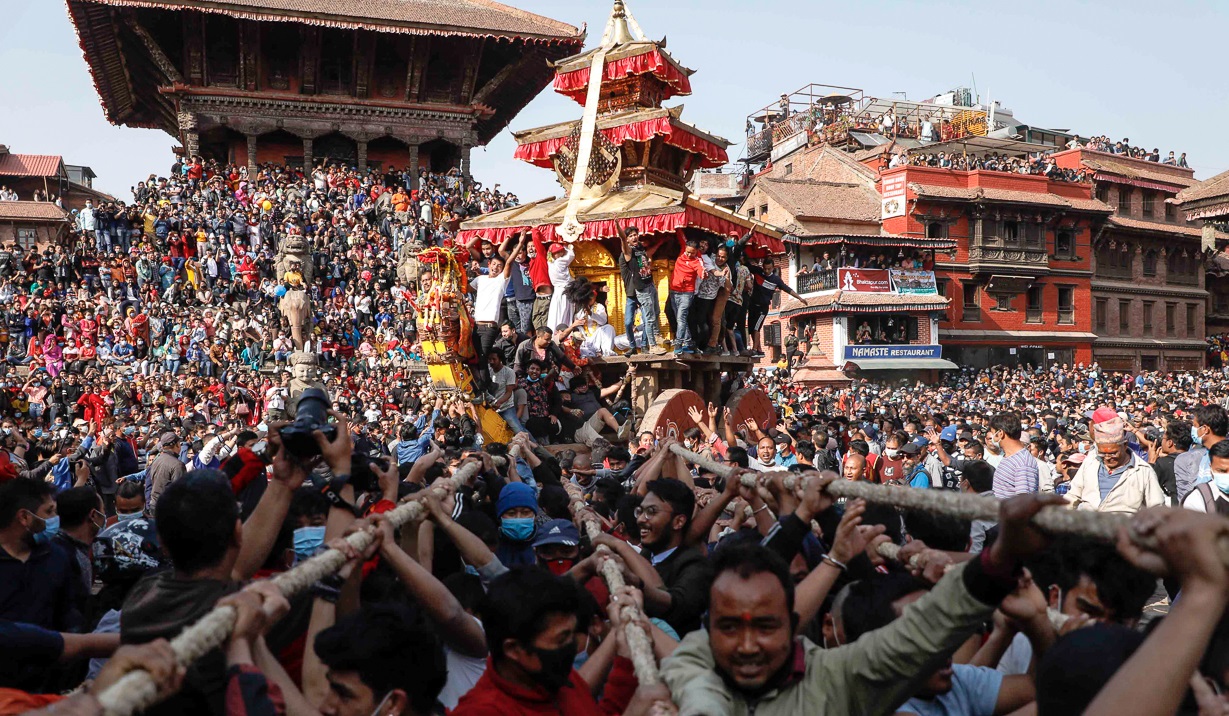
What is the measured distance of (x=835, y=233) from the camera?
133 feet

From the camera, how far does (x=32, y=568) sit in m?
4.45

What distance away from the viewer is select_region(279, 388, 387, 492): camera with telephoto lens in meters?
3.43

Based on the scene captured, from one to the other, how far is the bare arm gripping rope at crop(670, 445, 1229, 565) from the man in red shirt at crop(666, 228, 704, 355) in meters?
8.37

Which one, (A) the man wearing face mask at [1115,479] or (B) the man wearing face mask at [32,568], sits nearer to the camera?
(B) the man wearing face mask at [32,568]

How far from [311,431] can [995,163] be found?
4462 cm

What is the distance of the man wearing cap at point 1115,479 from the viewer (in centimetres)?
731

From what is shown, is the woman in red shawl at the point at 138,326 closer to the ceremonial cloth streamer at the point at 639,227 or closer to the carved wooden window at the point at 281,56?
the ceremonial cloth streamer at the point at 639,227

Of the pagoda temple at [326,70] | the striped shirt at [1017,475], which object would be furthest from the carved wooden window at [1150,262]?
the striped shirt at [1017,475]

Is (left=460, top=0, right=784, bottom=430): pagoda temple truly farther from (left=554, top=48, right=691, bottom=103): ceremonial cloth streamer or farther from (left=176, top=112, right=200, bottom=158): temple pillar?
(left=176, top=112, right=200, bottom=158): temple pillar

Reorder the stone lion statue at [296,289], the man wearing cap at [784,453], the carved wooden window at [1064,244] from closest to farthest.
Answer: the man wearing cap at [784,453] → the stone lion statue at [296,289] → the carved wooden window at [1064,244]

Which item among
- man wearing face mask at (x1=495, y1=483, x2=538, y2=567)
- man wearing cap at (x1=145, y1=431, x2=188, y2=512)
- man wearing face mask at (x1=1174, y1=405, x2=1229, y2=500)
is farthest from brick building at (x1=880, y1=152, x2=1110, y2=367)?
man wearing face mask at (x1=495, y1=483, x2=538, y2=567)

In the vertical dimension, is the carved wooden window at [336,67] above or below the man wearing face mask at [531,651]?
above

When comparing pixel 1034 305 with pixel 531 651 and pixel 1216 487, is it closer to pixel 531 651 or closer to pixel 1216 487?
pixel 1216 487

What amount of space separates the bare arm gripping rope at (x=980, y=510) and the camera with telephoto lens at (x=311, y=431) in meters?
1.67
